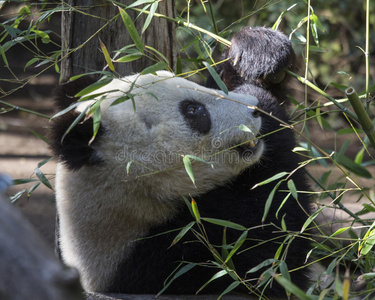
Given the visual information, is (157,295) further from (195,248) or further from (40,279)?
(40,279)

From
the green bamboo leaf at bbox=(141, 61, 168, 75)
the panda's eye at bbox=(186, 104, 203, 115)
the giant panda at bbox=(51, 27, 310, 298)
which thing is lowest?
the giant panda at bbox=(51, 27, 310, 298)

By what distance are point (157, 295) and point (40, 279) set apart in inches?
46.4

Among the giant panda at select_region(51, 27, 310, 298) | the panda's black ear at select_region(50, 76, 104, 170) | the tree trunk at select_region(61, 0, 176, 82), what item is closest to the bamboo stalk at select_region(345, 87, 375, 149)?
the giant panda at select_region(51, 27, 310, 298)

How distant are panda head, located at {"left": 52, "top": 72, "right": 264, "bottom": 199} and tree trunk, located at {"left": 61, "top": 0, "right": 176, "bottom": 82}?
39 cm

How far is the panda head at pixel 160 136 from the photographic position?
1.85 m

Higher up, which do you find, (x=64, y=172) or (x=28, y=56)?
(x=64, y=172)

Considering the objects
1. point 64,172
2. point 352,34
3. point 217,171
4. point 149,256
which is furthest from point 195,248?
point 352,34

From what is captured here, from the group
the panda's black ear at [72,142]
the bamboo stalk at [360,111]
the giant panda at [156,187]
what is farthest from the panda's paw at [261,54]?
the panda's black ear at [72,142]

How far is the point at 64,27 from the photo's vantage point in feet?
7.81

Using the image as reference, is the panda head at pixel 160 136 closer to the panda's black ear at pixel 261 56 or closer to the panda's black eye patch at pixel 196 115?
the panda's black eye patch at pixel 196 115

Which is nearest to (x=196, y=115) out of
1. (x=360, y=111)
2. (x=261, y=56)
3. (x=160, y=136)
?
(x=160, y=136)

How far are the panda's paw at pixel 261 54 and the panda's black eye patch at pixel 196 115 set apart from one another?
395mm

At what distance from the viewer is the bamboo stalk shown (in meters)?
1.54

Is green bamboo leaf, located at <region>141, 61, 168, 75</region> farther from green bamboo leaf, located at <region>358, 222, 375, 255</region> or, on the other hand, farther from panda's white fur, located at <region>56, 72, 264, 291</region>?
green bamboo leaf, located at <region>358, 222, 375, 255</region>
